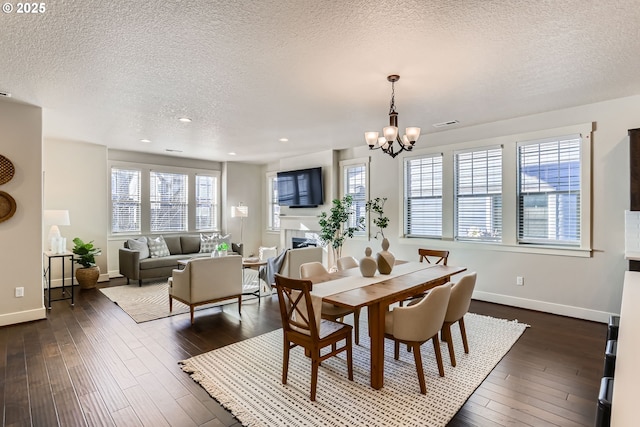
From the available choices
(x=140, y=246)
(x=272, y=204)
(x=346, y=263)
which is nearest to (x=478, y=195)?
(x=346, y=263)

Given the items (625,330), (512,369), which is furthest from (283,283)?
(512,369)

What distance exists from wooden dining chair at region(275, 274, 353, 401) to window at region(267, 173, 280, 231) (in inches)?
246

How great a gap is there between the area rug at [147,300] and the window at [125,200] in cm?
156

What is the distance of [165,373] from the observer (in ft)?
9.14

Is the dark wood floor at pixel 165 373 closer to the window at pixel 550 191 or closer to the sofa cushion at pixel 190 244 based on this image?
the window at pixel 550 191

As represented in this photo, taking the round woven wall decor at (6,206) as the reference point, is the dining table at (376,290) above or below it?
below

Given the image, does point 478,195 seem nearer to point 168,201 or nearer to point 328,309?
point 328,309

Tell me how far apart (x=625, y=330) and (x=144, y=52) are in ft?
11.8

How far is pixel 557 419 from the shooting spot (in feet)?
7.09

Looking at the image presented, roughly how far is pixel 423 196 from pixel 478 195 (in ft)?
2.97

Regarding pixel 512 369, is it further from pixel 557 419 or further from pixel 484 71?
pixel 484 71

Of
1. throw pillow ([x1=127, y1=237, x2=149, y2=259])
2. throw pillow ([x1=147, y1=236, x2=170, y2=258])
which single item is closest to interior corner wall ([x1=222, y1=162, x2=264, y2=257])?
throw pillow ([x1=147, y1=236, x2=170, y2=258])

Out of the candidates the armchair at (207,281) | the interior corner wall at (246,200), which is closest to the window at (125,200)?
the interior corner wall at (246,200)

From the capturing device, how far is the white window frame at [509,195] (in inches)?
160
